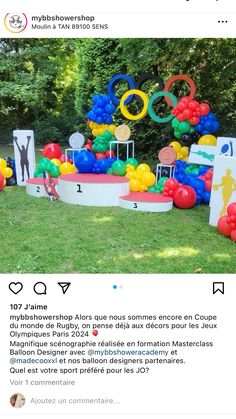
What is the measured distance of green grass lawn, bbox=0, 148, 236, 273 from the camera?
3949mm

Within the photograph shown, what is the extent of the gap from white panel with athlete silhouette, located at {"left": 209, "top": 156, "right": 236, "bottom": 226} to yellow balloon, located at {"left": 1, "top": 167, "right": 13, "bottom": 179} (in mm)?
4312

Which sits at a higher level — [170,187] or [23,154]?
[23,154]

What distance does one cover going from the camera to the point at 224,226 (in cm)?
497

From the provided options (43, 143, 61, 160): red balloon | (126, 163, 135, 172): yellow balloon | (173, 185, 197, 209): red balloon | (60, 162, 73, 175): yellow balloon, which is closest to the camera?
(173, 185, 197, 209): red balloon

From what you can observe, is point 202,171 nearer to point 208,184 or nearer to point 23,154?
point 208,184

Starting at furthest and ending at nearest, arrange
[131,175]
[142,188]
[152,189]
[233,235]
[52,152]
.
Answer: [52,152] → [131,175] → [142,188] → [152,189] → [233,235]

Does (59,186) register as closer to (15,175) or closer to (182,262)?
(15,175)

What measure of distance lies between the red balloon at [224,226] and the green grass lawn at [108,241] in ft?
0.28

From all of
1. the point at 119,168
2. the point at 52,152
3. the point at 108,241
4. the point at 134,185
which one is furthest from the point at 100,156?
the point at 108,241

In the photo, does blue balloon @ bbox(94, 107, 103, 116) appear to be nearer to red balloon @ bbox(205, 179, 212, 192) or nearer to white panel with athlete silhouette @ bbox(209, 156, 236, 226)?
red balloon @ bbox(205, 179, 212, 192)

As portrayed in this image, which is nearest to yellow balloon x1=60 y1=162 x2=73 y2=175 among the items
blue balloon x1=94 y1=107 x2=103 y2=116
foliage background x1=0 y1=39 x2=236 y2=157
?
blue balloon x1=94 y1=107 x2=103 y2=116

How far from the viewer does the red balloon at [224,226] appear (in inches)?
194
